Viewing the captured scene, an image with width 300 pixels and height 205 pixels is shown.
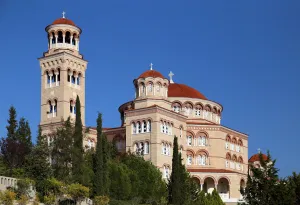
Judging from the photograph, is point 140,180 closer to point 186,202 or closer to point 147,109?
point 186,202

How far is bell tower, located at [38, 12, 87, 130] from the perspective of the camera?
6303 cm

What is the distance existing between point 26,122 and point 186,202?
15.6 m

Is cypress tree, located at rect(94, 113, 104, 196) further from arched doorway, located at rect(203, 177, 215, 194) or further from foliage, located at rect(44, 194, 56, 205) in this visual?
arched doorway, located at rect(203, 177, 215, 194)

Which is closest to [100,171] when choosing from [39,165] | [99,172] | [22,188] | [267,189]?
[99,172]

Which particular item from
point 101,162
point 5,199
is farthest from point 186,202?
point 5,199

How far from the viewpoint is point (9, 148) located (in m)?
47.2

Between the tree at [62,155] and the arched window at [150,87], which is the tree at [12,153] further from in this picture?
the arched window at [150,87]

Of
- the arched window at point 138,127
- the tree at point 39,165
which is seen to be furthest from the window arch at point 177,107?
the tree at point 39,165

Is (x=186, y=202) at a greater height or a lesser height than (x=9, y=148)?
lesser

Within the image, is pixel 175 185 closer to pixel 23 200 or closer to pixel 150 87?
pixel 23 200

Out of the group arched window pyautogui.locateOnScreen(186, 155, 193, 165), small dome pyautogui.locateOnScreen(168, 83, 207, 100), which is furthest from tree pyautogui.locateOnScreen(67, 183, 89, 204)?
small dome pyautogui.locateOnScreen(168, 83, 207, 100)

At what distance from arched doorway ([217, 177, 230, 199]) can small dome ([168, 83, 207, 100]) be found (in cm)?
1019

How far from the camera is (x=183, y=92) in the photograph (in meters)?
72.0

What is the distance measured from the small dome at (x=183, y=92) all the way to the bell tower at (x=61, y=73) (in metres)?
11.4
